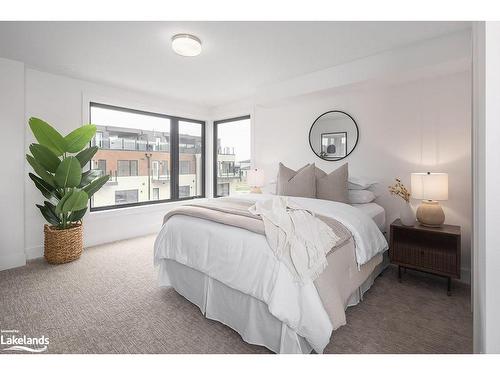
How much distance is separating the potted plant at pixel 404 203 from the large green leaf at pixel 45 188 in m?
4.00

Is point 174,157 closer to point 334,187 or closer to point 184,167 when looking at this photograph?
point 184,167

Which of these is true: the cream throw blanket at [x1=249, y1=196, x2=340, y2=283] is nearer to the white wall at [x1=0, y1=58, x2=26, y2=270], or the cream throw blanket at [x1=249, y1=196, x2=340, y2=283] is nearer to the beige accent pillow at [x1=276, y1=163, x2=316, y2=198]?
the beige accent pillow at [x1=276, y1=163, x2=316, y2=198]

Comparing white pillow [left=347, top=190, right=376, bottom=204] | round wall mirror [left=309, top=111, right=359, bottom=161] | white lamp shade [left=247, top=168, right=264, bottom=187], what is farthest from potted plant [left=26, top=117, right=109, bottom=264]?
white pillow [left=347, top=190, right=376, bottom=204]

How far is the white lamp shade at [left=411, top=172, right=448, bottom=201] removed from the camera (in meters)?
2.35

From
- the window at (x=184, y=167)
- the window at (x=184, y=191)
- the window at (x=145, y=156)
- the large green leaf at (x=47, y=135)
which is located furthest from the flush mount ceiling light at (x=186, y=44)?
the window at (x=184, y=191)

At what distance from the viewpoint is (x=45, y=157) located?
2.79 meters

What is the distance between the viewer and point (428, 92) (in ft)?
9.09

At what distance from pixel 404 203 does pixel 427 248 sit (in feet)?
2.01

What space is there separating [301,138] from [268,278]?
278 cm

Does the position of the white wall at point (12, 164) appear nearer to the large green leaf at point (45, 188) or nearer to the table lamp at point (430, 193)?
the large green leaf at point (45, 188)

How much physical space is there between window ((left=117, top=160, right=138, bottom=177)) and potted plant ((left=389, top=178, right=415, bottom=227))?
401cm

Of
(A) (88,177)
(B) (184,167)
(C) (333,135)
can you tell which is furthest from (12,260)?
(C) (333,135)
